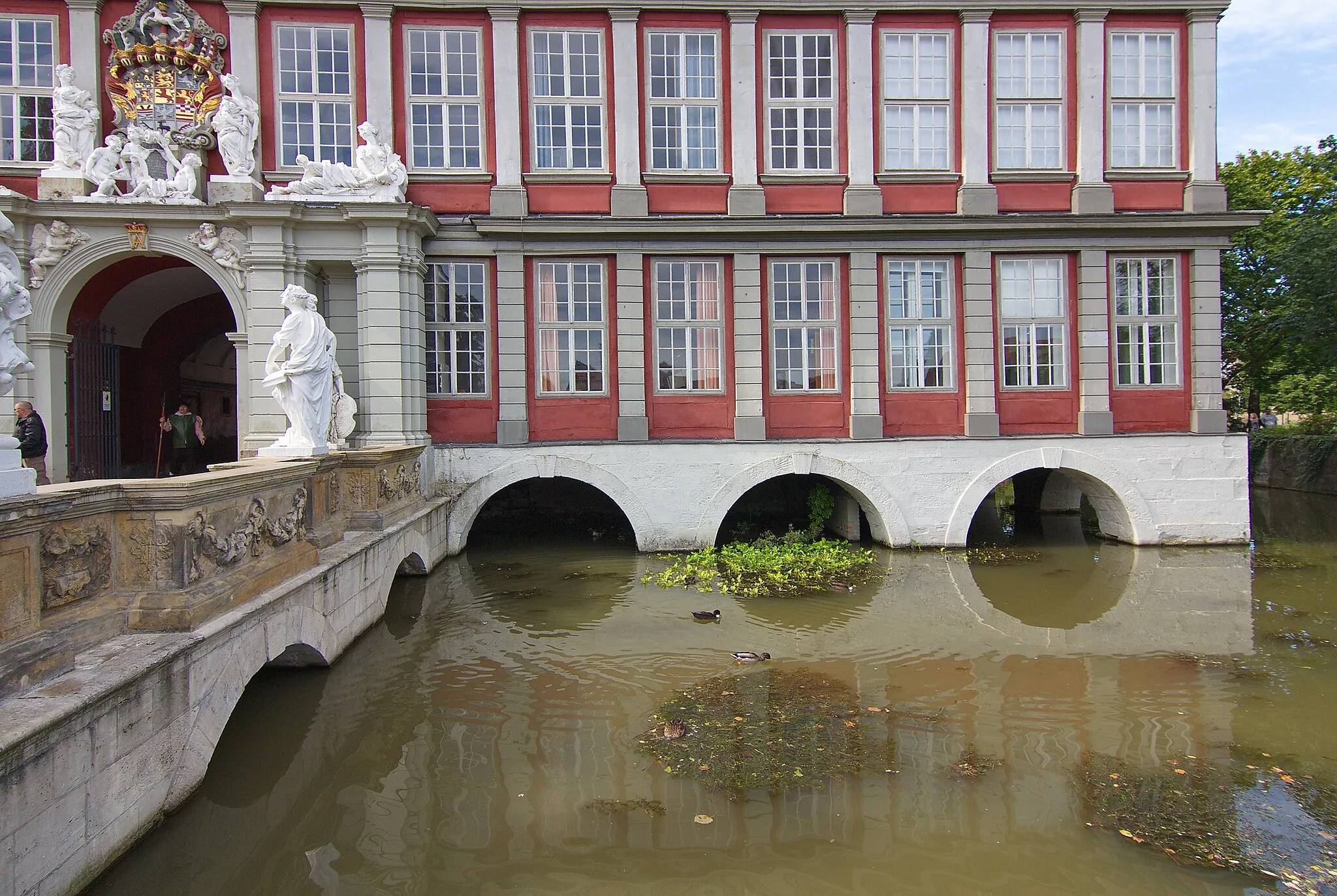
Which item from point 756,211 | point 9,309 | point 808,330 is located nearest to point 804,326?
point 808,330

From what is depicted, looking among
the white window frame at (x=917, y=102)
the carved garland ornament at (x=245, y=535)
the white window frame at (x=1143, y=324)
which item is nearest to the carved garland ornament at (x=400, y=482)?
the carved garland ornament at (x=245, y=535)

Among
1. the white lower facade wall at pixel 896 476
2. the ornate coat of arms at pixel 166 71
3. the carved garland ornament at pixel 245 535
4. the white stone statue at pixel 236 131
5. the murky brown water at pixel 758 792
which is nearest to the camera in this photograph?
the murky brown water at pixel 758 792

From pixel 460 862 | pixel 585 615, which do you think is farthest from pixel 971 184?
pixel 460 862

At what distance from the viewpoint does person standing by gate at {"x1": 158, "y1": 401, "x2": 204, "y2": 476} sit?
13.8 metres

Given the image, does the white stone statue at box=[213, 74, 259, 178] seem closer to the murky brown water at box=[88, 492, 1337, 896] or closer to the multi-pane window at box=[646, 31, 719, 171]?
the multi-pane window at box=[646, 31, 719, 171]

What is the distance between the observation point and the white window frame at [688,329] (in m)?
14.5

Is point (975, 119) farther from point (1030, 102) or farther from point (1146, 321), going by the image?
point (1146, 321)

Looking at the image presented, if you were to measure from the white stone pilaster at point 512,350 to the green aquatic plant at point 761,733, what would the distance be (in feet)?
25.0

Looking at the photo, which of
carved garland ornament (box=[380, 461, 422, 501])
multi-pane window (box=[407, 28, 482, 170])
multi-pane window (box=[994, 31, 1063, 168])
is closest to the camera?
carved garland ornament (box=[380, 461, 422, 501])

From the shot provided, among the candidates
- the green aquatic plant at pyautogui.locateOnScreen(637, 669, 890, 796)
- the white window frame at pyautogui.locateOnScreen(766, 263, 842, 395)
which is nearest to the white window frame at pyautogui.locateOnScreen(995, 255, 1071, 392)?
the white window frame at pyautogui.locateOnScreen(766, 263, 842, 395)

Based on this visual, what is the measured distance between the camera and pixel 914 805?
5234 mm

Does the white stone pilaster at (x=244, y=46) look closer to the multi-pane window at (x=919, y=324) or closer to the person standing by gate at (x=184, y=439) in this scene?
the person standing by gate at (x=184, y=439)

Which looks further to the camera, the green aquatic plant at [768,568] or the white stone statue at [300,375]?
the green aquatic plant at [768,568]

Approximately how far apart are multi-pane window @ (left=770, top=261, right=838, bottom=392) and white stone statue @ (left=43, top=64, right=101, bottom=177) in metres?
11.5
